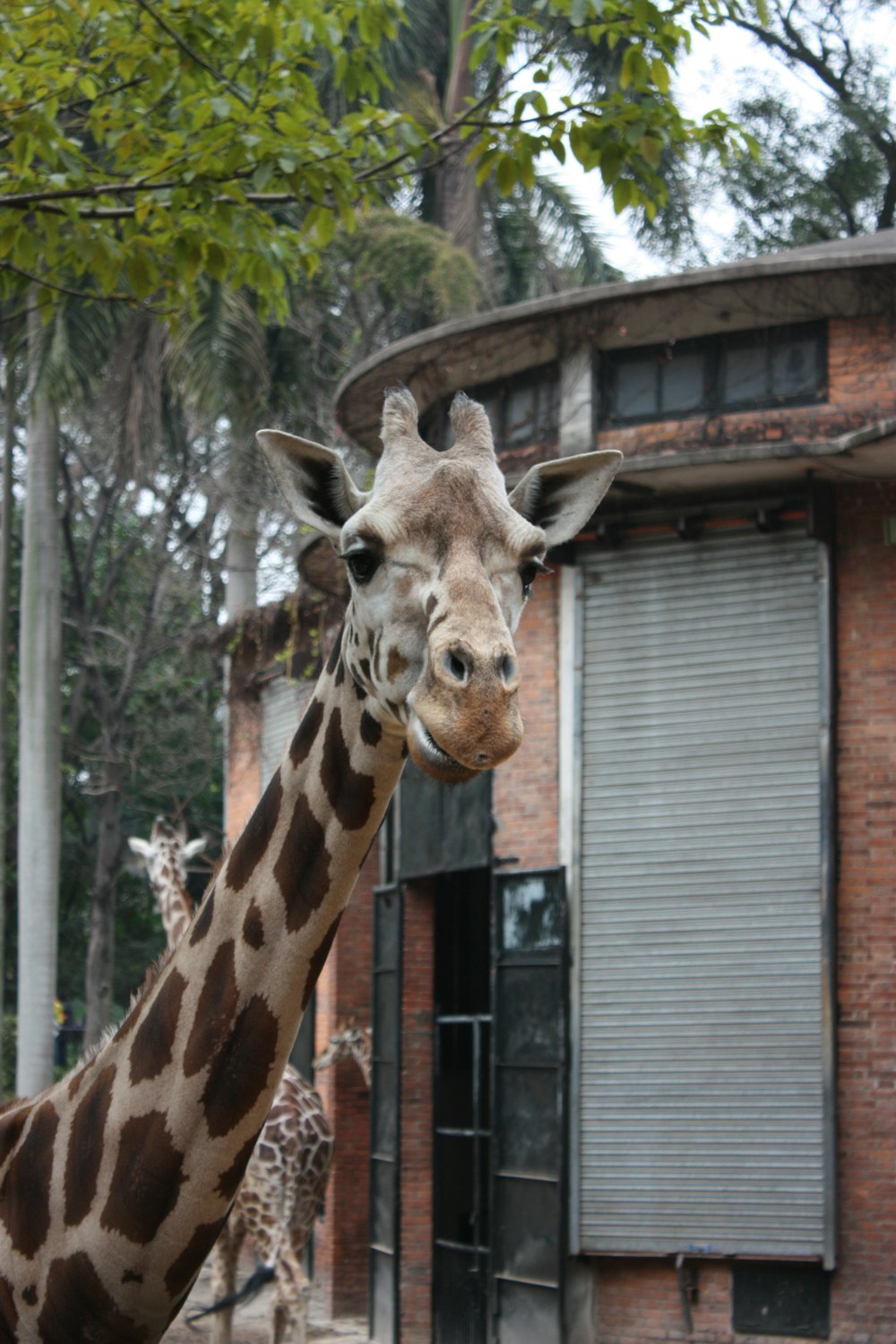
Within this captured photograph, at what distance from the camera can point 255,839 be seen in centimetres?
505

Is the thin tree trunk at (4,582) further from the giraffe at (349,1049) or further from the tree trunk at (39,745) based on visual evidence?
the giraffe at (349,1049)

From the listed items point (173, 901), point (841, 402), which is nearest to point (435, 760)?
point (841, 402)

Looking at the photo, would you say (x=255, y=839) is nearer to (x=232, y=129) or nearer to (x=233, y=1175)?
(x=233, y=1175)

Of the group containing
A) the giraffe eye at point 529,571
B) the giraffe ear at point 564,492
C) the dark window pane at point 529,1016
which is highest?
the giraffe ear at point 564,492

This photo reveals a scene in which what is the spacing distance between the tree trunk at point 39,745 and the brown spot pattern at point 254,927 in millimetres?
16976

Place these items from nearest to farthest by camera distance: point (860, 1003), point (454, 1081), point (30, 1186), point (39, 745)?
point (30, 1186) → point (860, 1003) → point (454, 1081) → point (39, 745)

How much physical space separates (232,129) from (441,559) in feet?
14.1

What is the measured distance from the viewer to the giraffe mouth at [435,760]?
4.09 m

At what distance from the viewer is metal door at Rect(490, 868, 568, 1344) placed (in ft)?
47.0

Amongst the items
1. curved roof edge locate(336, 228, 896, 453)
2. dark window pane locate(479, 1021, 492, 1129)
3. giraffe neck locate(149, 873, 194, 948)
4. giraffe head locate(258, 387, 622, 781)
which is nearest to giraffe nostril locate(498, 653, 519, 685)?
giraffe head locate(258, 387, 622, 781)

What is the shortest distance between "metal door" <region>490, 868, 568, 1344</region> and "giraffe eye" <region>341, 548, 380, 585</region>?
34.3 feet

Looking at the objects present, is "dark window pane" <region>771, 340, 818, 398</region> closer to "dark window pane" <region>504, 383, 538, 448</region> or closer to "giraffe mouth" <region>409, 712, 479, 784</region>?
"dark window pane" <region>504, 383, 538, 448</region>

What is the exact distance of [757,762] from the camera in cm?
1417

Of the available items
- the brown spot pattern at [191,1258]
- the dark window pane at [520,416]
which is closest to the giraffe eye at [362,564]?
the brown spot pattern at [191,1258]
